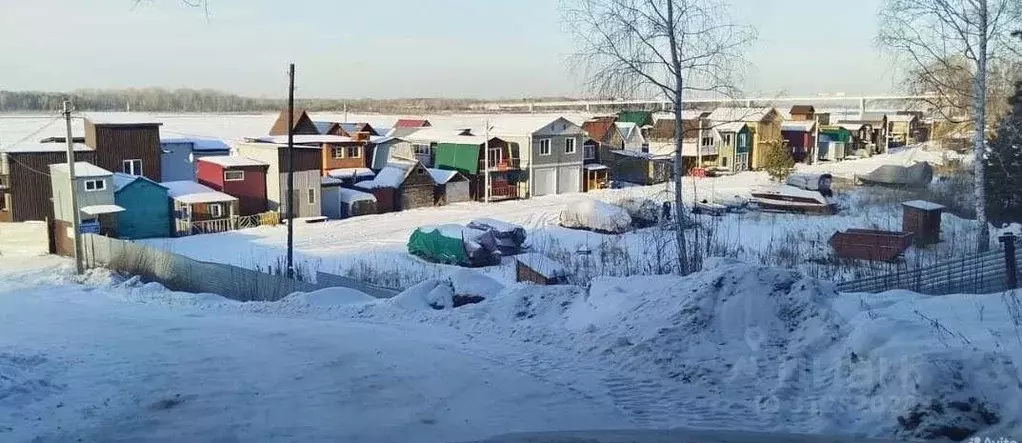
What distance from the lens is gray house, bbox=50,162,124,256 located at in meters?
26.6

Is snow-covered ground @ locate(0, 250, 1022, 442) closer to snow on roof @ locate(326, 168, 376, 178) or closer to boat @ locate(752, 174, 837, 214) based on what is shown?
boat @ locate(752, 174, 837, 214)

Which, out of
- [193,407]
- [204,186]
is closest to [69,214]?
[204,186]

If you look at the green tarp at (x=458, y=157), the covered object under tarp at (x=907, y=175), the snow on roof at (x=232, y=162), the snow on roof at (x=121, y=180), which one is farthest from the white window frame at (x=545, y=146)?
the snow on roof at (x=121, y=180)

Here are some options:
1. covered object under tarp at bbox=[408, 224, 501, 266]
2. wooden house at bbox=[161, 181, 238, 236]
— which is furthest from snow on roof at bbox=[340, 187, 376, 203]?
covered object under tarp at bbox=[408, 224, 501, 266]

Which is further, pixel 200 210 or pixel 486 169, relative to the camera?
pixel 486 169

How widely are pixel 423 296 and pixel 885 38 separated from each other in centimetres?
1241

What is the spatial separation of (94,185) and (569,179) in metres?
26.3

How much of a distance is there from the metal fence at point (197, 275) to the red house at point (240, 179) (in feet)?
34.6

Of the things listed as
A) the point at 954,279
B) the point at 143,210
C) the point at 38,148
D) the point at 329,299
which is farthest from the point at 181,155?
the point at 954,279

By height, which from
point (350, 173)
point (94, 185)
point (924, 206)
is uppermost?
point (94, 185)

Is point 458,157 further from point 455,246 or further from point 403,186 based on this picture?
point 455,246

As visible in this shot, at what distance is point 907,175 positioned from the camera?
147 ft

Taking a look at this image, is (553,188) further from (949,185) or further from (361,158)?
(949,185)

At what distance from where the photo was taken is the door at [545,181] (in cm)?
4509
